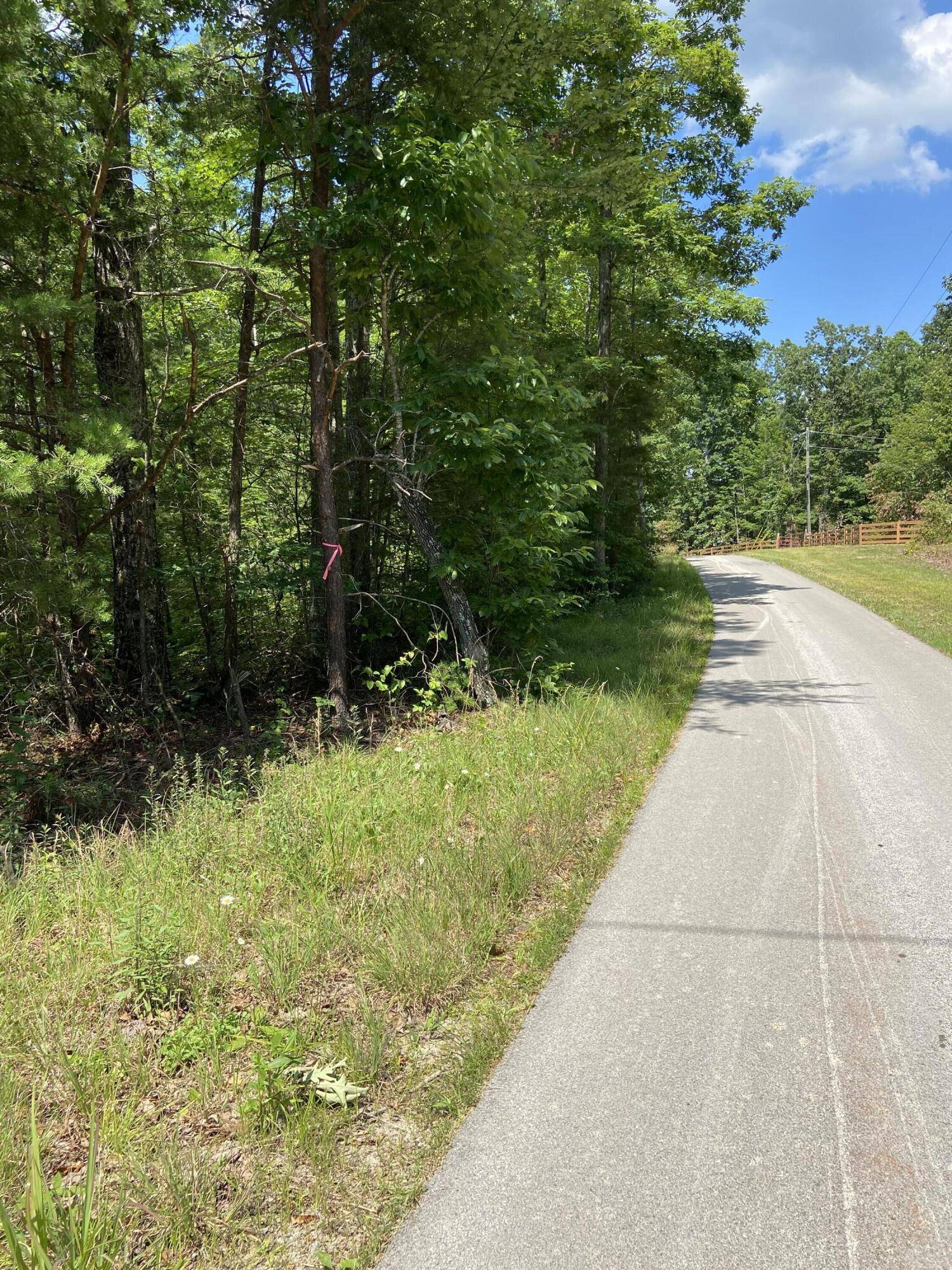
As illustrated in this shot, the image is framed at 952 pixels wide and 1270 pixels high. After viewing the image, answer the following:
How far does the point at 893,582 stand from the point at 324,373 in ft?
55.9

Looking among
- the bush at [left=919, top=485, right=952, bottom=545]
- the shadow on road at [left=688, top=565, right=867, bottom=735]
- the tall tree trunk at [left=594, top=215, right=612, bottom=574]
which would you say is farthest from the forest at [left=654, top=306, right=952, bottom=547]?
the shadow on road at [left=688, top=565, right=867, bottom=735]

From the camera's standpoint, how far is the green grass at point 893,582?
12742mm

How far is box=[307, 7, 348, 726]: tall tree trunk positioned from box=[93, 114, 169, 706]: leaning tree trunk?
1651 millimetres

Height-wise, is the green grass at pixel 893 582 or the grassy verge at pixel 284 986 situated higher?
the green grass at pixel 893 582

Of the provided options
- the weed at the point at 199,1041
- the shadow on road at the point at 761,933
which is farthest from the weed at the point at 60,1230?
the shadow on road at the point at 761,933

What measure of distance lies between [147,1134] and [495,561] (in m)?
6.36

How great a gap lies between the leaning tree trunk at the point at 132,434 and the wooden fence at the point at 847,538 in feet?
101

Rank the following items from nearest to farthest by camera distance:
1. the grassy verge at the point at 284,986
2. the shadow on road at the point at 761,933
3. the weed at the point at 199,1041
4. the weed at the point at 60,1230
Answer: the weed at the point at 60,1230, the grassy verge at the point at 284,986, the weed at the point at 199,1041, the shadow on road at the point at 761,933

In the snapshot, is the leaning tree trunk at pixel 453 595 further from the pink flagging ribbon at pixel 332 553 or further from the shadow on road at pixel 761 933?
the shadow on road at pixel 761 933

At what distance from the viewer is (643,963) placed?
3371 mm

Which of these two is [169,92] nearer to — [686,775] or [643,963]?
[686,775]

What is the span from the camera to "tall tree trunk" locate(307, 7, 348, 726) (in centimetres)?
730

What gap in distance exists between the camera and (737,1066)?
271 centimetres

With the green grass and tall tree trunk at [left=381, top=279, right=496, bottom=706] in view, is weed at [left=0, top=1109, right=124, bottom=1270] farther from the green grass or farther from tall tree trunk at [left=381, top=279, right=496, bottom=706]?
the green grass
